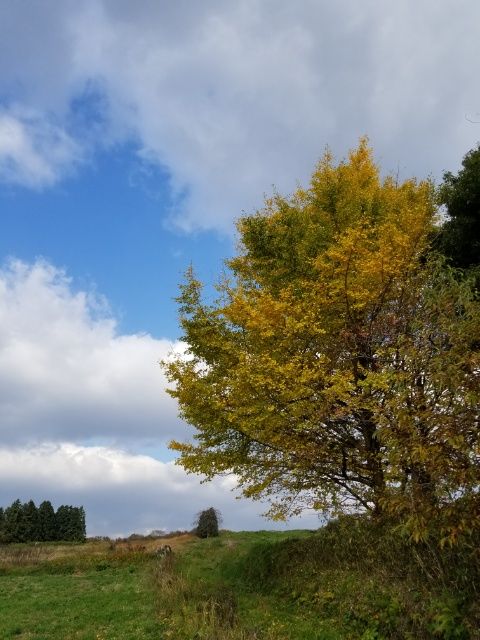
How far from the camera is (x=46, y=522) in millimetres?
53312

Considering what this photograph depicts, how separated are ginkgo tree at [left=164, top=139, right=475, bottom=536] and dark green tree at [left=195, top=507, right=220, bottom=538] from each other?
20.0 metres

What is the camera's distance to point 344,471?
13.7m

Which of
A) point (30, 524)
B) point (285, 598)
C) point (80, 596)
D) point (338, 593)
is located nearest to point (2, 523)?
point (30, 524)

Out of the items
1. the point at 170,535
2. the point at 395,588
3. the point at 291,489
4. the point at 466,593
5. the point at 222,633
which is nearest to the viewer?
the point at 466,593

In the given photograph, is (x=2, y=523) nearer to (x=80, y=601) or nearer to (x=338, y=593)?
(x=80, y=601)

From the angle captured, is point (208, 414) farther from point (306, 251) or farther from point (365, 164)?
point (365, 164)

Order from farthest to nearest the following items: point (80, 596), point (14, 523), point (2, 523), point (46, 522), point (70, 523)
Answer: point (70, 523) < point (46, 522) < point (2, 523) < point (14, 523) < point (80, 596)

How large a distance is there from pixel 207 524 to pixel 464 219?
2561cm

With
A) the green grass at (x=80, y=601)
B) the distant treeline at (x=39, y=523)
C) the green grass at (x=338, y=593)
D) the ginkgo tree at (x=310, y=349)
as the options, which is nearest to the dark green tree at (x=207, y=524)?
the green grass at (x=80, y=601)

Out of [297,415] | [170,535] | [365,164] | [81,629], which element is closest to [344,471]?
[297,415]

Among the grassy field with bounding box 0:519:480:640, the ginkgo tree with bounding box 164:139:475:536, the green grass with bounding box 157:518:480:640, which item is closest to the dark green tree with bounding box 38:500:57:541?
the grassy field with bounding box 0:519:480:640

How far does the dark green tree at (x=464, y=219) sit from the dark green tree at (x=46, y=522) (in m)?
50.6

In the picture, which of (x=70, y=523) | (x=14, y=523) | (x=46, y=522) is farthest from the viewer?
(x=70, y=523)

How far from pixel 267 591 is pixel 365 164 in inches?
573
